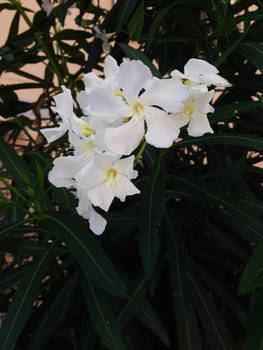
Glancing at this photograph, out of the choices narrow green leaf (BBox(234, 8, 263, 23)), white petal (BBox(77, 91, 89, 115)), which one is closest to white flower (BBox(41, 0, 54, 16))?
narrow green leaf (BBox(234, 8, 263, 23))

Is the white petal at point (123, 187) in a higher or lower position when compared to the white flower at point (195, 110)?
lower

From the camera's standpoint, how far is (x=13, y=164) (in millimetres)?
791

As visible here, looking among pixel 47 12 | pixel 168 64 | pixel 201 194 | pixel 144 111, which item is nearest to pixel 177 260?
pixel 201 194

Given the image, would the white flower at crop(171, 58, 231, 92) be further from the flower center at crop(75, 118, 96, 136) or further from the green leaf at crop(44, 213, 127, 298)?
the green leaf at crop(44, 213, 127, 298)

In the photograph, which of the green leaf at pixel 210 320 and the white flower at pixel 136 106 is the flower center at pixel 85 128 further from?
the green leaf at pixel 210 320

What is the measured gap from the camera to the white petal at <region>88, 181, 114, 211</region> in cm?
43

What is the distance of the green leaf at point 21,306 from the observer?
0.64 meters

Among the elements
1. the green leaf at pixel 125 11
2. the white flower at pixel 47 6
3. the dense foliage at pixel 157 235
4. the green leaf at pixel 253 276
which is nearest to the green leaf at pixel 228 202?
the dense foliage at pixel 157 235

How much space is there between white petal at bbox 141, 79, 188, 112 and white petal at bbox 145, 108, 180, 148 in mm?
11

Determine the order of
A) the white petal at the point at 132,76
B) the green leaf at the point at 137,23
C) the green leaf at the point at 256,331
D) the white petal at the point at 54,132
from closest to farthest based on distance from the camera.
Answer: the white petal at the point at 132,76 < the white petal at the point at 54,132 < the green leaf at the point at 256,331 < the green leaf at the point at 137,23

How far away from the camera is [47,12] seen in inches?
38.8

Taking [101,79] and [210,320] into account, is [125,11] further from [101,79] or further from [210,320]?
[210,320]

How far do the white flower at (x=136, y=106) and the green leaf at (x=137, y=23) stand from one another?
0.34m

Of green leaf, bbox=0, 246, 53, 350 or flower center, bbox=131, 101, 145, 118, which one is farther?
green leaf, bbox=0, 246, 53, 350
